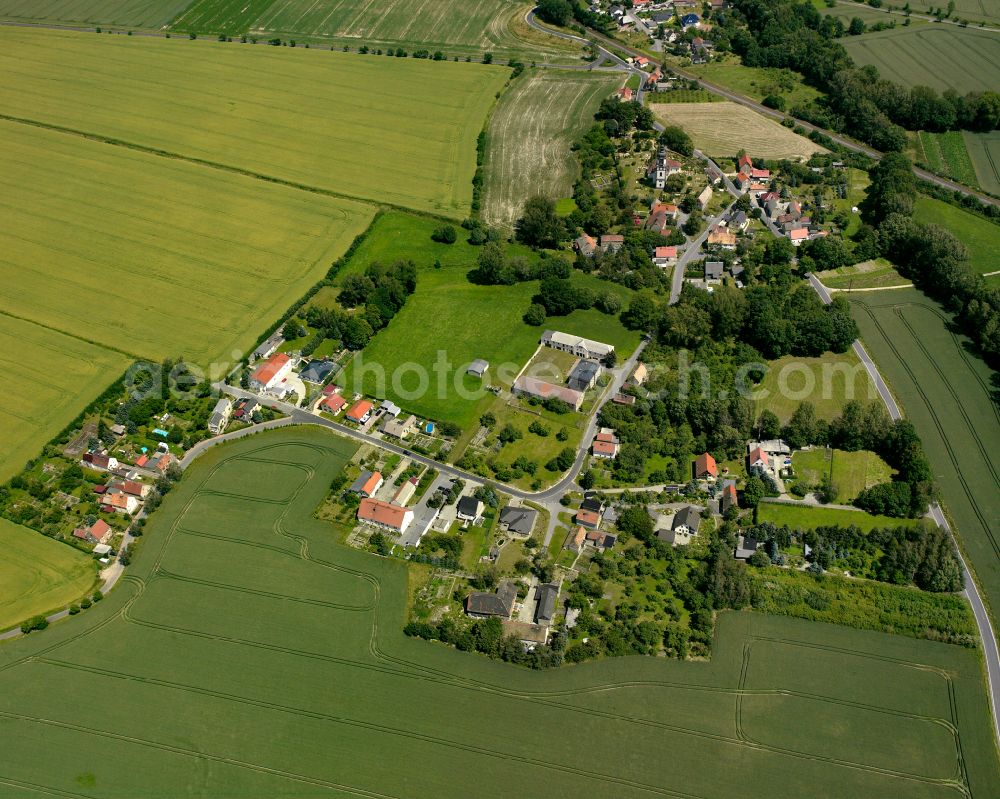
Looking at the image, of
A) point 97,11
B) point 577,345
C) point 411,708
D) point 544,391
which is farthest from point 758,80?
point 97,11

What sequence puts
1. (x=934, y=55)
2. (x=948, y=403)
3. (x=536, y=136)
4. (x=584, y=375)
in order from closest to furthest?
(x=948, y=403) → (x=584, y=375) → (x=536, y=136) → (x=934, y=55)

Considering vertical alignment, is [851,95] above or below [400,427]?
above

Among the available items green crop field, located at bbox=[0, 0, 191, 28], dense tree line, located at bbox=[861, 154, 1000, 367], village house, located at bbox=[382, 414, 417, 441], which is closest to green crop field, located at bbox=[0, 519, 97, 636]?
village house, located at bbox=[382, 414, 417, 441]

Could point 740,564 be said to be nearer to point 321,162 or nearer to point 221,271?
point 221,271

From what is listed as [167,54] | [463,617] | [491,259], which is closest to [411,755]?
[463,617]

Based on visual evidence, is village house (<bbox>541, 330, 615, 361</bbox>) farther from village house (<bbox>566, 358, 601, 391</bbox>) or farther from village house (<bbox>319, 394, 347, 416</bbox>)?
A: village house (<bbox>319, 394, 347, 416</bbox>)

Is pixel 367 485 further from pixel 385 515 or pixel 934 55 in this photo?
pixel 934 55

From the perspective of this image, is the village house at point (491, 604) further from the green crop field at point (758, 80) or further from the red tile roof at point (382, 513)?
the green crop field at point (758, 80)
